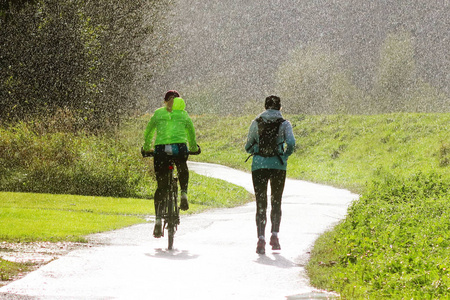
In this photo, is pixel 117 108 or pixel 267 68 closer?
pixel 117 108

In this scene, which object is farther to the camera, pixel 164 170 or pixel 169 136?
pixel 164 170

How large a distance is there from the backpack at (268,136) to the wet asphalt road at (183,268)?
4.95 feet

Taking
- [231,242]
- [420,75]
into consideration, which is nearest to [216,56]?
[420,75]

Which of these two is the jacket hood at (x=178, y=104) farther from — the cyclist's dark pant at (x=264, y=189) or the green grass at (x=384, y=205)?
the green grass at (x=384, y=205)

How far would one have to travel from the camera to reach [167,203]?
975 cm

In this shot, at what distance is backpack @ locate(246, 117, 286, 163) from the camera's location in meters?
9.30

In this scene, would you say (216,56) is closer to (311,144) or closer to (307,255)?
(311,144)

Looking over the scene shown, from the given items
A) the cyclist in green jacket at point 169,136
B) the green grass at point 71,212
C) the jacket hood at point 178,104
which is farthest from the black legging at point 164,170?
the green grass at point 71,212

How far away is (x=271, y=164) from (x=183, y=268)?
2.02m

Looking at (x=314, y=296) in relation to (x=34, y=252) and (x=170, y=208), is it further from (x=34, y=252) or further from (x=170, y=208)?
(x=34, y=252)

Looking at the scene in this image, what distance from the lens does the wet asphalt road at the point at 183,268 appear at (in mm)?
6812

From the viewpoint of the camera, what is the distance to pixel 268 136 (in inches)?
370

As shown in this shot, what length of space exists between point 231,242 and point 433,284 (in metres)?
4.66

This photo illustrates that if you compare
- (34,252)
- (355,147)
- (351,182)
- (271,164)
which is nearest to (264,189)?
(271,164)
